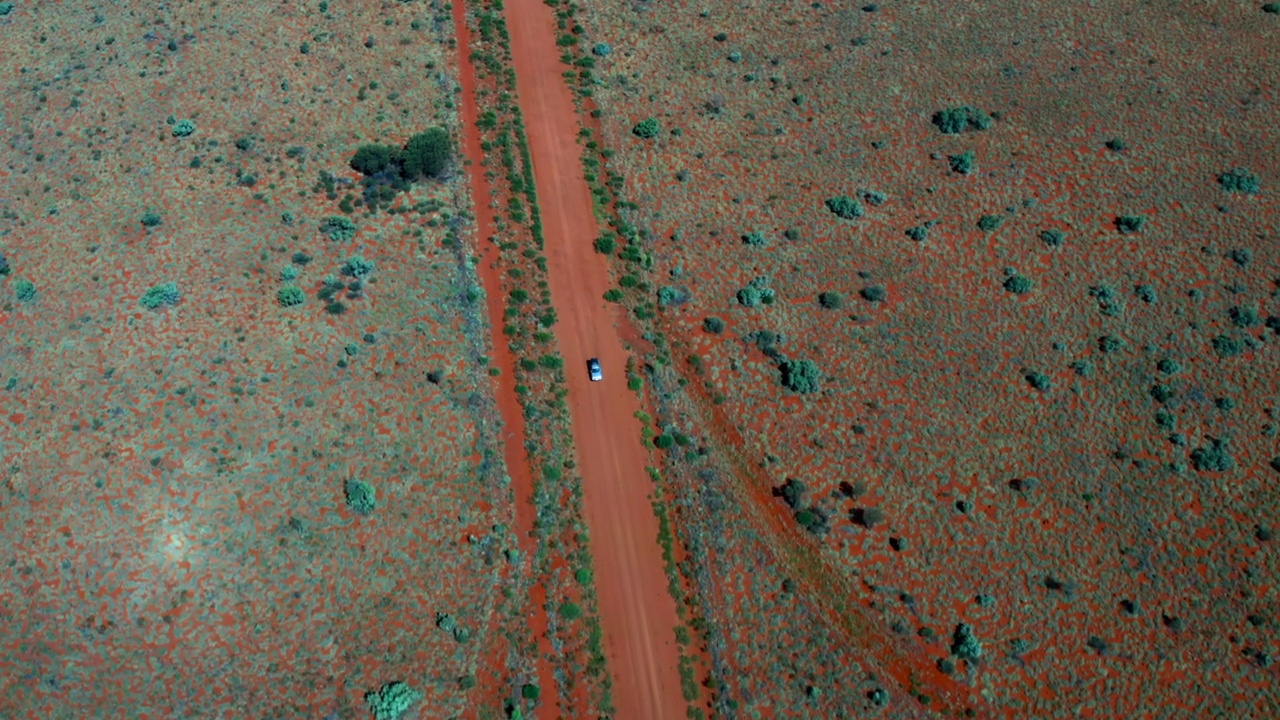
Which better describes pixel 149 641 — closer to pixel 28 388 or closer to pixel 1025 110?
pixel 28 388

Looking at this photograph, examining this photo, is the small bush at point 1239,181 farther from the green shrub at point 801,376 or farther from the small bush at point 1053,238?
the green shrub at point 801,376

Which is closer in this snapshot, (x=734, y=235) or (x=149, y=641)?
(x=149, y=641)

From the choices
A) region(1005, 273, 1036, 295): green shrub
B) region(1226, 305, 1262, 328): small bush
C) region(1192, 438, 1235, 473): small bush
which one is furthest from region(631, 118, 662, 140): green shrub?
region(1192, 438, 1235, 473): small bush

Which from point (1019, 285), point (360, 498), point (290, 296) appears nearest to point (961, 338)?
point (1019, 285)

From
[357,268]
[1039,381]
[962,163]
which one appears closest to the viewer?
[1039,381]

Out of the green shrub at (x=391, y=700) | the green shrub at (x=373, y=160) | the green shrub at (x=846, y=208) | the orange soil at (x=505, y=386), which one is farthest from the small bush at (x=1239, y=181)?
the green shrub at (x=391, y=700)

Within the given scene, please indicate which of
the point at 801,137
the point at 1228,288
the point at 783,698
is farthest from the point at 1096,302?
the point at 783,698

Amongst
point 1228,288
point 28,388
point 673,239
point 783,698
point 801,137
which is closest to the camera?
point 783,698

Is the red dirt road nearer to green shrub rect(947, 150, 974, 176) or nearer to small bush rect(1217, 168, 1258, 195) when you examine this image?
green shrub rect(947, 150, 974, 176)

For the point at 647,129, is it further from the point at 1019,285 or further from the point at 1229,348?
the point at 1229,348
